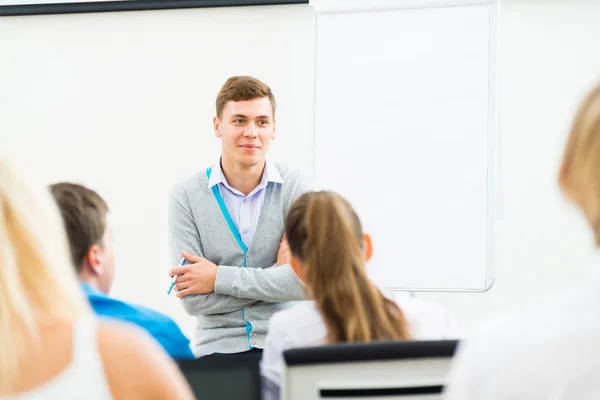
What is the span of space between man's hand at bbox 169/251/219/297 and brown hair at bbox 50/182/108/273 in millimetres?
829

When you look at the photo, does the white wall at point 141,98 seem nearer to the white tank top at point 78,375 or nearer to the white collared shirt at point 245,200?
the white collared shirt at point 245,200

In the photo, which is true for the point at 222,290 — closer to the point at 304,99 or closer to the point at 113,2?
the point at 304,99

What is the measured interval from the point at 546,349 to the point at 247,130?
2.28 meters

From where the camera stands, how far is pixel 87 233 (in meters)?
1.99

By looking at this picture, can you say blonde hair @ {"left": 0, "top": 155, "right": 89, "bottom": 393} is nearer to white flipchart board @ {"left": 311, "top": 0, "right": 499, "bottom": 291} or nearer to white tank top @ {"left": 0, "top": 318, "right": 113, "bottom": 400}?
white tank top @ {"left": 0, "top": 318, "right": 113, "bottom": 400}

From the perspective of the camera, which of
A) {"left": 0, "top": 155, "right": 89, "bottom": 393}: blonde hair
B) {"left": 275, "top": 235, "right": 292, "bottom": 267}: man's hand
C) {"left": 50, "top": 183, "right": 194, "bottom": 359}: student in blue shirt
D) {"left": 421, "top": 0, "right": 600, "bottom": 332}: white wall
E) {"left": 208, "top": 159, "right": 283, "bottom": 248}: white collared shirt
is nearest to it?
{"left": 0, "top": 155, "right": 89, "bottom": 393}: blonde hair

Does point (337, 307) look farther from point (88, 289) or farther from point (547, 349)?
point (547, 349)

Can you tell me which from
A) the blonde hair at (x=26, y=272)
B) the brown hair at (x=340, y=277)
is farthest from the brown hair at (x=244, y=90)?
the blonde hair at (x=26, y=272)

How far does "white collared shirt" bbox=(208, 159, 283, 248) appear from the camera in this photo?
3.03 meters

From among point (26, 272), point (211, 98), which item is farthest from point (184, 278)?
point (211, 98)

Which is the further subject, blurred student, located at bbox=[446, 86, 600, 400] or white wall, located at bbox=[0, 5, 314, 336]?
white wall, located at bbox=[0, 5, 314, 336]

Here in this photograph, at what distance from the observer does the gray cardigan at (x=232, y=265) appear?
2.82 m

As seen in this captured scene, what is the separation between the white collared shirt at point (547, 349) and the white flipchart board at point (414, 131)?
2505 millimetres

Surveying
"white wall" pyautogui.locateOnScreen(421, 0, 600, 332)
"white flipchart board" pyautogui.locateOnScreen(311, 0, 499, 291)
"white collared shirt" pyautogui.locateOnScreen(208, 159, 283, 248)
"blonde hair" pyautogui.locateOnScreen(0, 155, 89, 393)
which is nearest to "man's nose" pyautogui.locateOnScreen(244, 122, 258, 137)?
"white collared shirt" pyautogui.locateOnScreen(208, 159, 283, 248)
